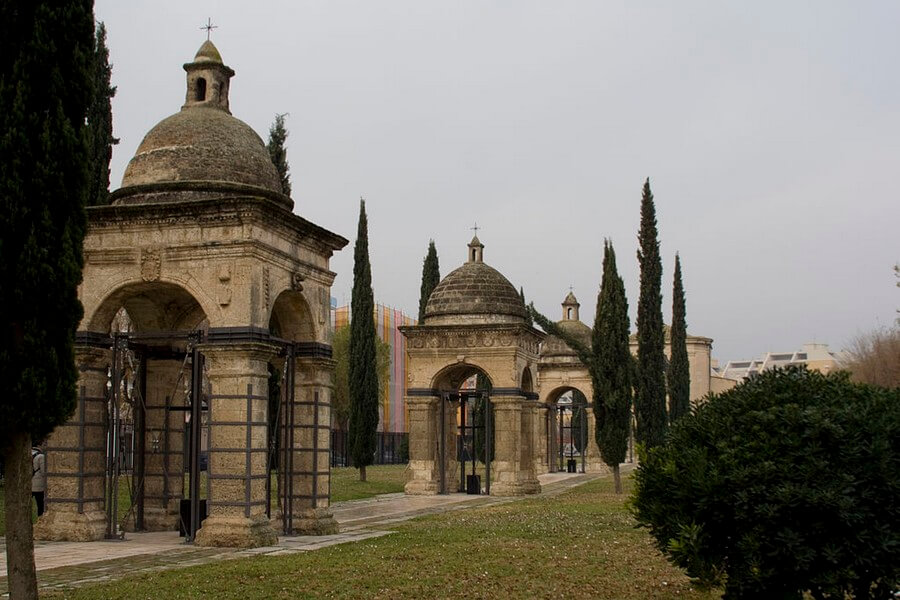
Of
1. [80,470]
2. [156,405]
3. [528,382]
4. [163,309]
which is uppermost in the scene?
[163,309]

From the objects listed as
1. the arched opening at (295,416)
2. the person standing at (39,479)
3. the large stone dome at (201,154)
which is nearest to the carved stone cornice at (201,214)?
the large stone dome at (201,154)

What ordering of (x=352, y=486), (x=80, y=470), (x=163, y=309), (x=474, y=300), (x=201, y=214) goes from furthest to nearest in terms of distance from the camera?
(x=352, y=486)
(x=474, y=300)
(x=163, y=309)
(x=80, y=470)
(x=201, y=214)

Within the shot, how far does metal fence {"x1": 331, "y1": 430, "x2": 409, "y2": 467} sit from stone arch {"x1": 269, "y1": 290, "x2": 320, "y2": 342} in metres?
32.5

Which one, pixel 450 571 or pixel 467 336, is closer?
pixel 450 571

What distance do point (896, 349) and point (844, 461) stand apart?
5167 centimetres

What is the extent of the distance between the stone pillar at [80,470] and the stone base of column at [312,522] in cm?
313

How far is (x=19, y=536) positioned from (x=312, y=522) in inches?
352

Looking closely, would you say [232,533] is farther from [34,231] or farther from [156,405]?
[34,231]

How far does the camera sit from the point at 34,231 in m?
8.75

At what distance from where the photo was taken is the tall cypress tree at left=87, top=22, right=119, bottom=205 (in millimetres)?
Answer: 24875

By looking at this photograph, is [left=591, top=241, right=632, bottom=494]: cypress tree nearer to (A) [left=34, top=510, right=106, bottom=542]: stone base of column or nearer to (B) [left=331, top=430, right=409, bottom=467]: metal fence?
(A) [left=34, top=510, right=106, bottom=542]: stone base of column

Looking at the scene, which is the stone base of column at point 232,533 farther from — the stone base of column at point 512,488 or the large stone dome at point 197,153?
the stone base of column at point 512,488

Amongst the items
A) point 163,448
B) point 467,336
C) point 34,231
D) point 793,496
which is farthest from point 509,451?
point 34,231

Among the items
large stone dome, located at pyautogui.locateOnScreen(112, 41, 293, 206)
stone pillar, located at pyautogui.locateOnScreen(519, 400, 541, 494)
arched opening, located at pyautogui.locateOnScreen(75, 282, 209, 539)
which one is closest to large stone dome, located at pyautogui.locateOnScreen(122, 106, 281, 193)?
large stone dome, located at pyautogui.locateOnScreen(112, 41, 293, 206)
